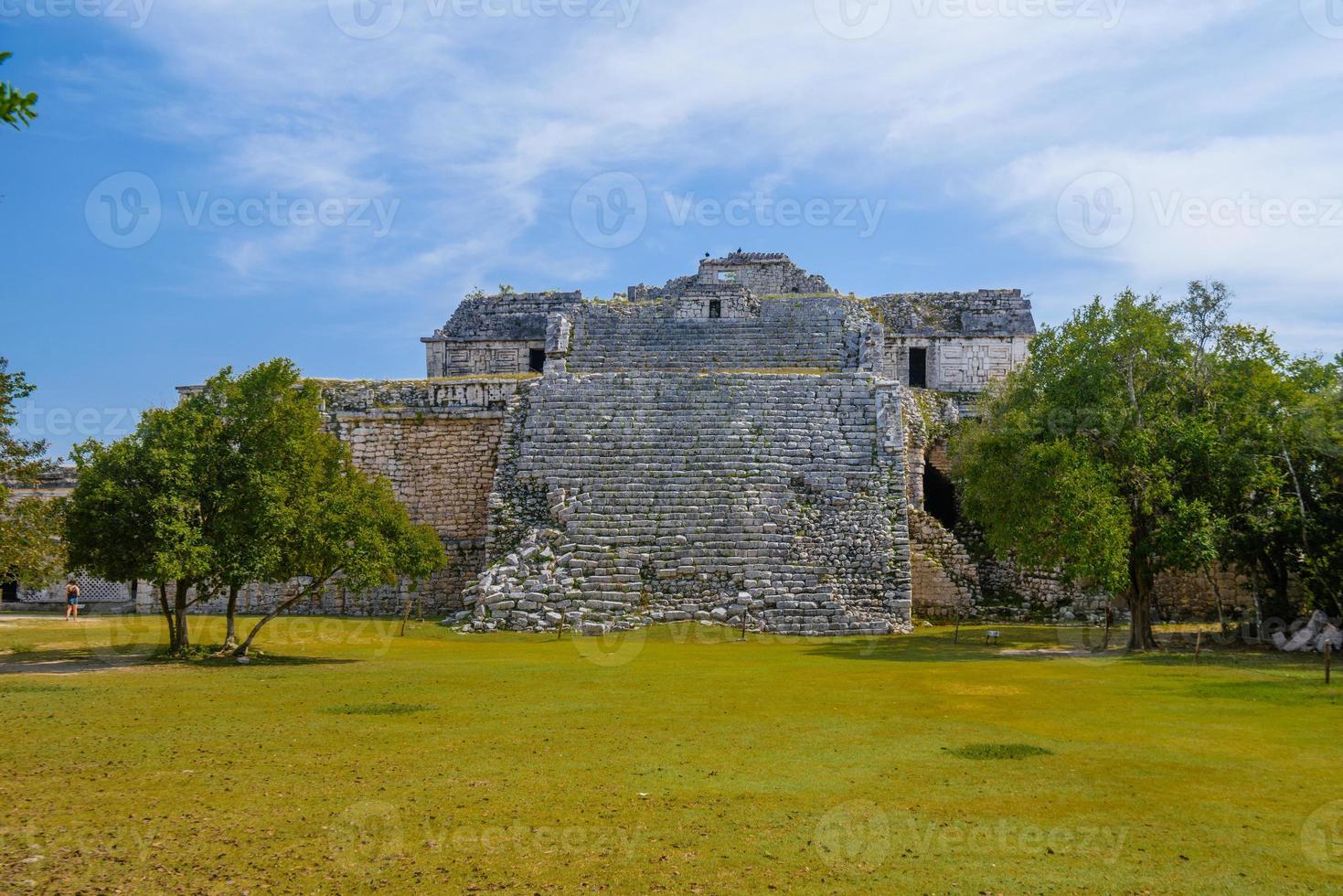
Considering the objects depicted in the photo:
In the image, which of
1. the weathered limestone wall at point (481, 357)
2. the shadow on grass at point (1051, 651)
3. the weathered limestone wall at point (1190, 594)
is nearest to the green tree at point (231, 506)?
the shadow on grass at point (1051, 651)

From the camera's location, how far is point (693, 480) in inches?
809

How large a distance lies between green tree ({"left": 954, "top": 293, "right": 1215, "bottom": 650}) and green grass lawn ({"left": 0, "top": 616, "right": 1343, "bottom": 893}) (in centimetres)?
→ 345

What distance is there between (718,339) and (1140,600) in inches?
474

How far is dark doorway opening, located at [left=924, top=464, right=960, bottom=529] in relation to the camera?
25.7 m

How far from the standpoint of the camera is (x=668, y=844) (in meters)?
5.99

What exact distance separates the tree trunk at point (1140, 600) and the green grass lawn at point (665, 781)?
3.71 m

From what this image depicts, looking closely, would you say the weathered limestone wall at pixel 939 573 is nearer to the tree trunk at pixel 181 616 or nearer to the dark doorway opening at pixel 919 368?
the dark doorway opening at pixel 919 368

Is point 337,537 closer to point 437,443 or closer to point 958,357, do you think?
point 437,443

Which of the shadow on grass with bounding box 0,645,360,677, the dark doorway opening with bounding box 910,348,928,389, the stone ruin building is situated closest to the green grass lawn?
the shadow on grass with bounding box 0,645,360,677

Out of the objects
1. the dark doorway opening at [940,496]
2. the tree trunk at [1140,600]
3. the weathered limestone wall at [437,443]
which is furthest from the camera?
the dark doorway opening at [940,496]

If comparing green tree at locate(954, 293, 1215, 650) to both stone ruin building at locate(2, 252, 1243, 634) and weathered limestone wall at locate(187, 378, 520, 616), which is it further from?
weathered limestone wall at locate(187, 378, 520, 616)

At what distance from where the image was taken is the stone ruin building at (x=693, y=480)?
18.8 meters

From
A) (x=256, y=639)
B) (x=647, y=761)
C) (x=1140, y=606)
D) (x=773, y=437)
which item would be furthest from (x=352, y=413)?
(x=647, y=761)

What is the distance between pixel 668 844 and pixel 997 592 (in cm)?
1799
